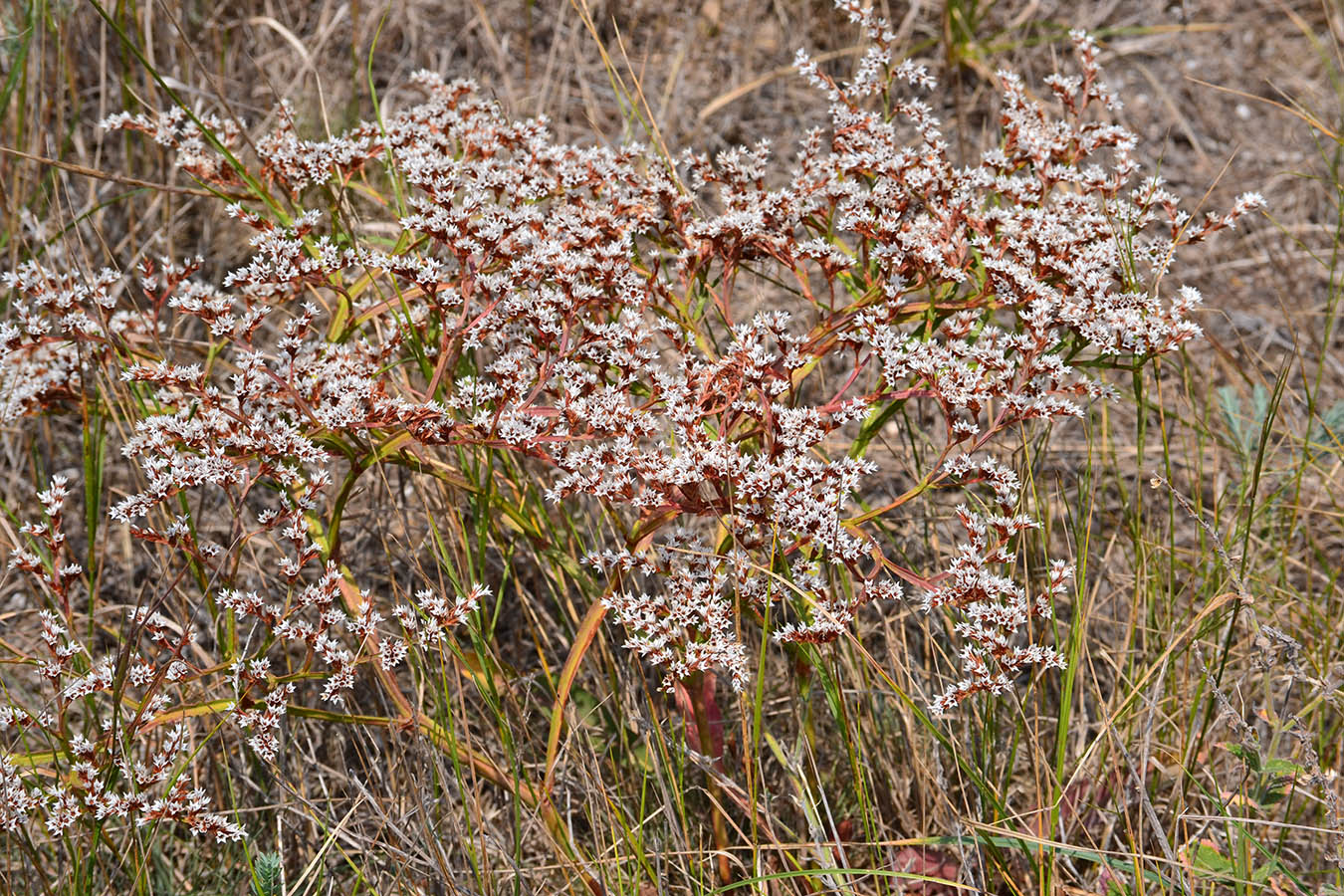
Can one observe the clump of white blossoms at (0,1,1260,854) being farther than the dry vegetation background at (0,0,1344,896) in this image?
No

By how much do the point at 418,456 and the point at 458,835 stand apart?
74cm

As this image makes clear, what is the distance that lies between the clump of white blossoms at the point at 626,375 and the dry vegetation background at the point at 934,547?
0.76 feet

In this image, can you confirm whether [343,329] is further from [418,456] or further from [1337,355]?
[1337,355]

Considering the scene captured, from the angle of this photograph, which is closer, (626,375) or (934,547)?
(626,375)

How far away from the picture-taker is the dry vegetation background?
2.00 meters

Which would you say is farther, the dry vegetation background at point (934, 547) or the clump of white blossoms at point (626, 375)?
the dry vegetation background at point (934, 547)

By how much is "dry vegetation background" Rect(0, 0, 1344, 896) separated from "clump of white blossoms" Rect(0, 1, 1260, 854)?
23 centimetres

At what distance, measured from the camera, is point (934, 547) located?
247cm

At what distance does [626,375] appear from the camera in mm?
1835

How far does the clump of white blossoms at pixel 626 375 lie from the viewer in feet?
5.67

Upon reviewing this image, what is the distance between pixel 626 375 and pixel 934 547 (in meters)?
0.97

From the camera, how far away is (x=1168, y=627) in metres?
2.33

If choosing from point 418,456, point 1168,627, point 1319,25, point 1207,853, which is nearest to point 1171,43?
point 1319,25

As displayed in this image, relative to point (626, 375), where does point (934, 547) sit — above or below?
below
